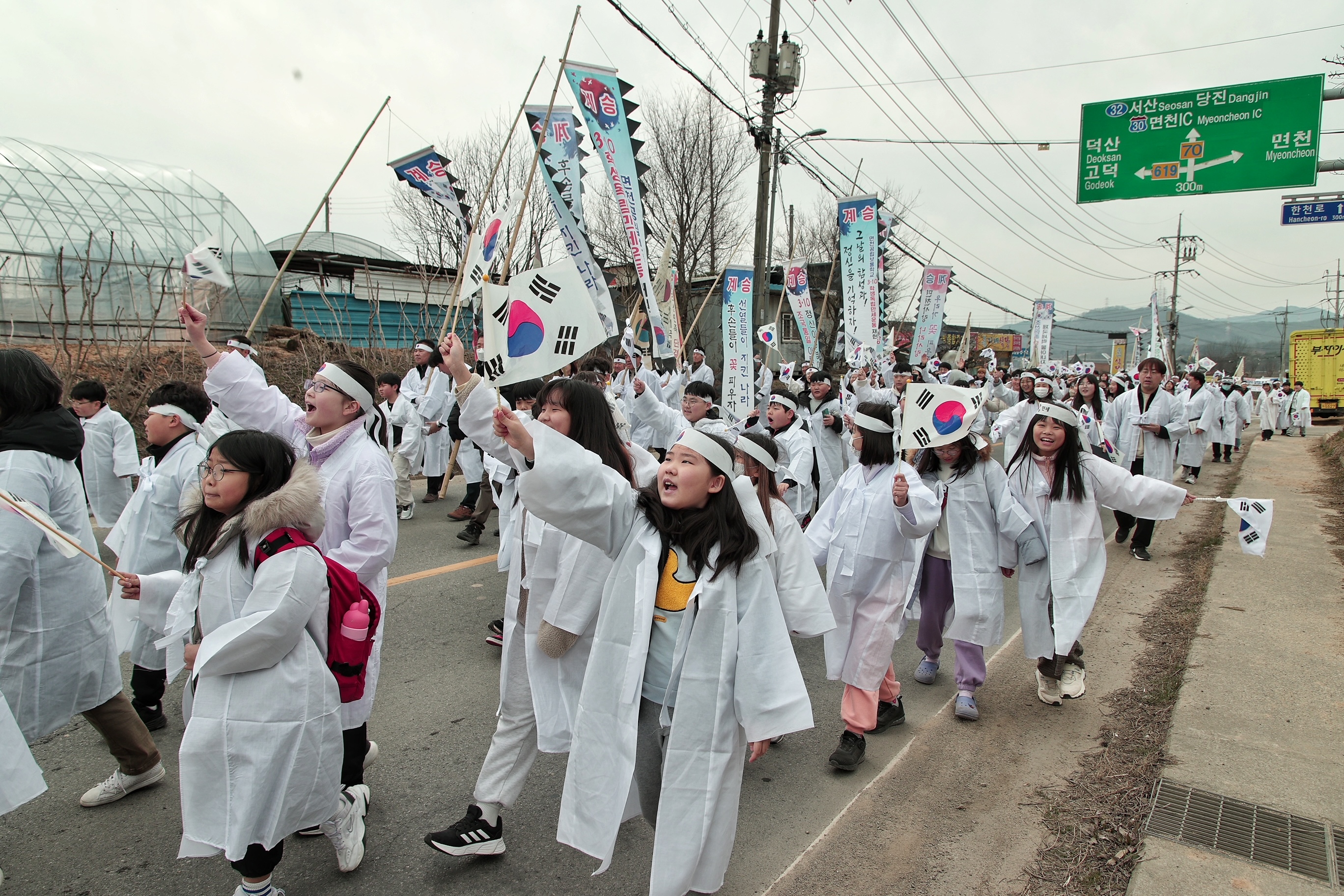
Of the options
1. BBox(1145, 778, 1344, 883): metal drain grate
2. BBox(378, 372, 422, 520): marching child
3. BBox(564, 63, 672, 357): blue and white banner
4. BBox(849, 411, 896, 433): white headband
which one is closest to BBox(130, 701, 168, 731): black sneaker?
BBox(849, 411, 896, 433): white headband

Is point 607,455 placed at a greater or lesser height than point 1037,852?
greater

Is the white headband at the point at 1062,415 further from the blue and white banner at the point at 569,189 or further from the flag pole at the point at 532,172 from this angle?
the blue and white banner at the point at 569,189

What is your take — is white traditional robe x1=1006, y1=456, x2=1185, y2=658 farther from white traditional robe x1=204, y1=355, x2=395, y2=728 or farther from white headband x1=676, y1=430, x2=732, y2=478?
white traditional robe x1=204, y1=355, x2=395, y2=728

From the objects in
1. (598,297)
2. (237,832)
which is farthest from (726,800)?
(598,297)

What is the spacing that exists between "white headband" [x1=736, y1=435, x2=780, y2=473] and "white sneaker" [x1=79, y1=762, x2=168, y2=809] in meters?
2.85

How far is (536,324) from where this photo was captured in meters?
2.76

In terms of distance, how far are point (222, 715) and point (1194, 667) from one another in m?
5.00

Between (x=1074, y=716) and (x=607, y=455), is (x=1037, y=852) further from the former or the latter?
(x=607, y=455)

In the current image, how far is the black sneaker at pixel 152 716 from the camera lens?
12.5 ft

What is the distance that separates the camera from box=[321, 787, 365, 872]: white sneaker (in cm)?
273

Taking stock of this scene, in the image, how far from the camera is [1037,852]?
306 cm

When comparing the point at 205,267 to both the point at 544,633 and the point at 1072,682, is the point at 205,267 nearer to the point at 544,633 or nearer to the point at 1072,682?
the point at 544,633

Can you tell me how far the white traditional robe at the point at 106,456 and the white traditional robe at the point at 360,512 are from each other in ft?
9.47

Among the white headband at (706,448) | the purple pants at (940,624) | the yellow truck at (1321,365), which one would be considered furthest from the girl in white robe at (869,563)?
the yellow truck at (1321,365)
